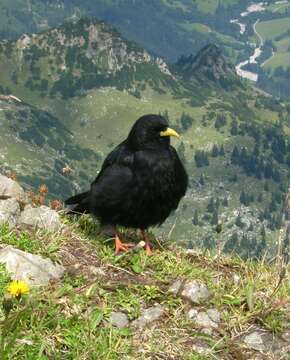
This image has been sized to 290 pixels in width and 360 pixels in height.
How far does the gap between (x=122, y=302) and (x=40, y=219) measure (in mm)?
2674

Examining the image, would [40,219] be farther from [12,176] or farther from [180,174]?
[12,176]

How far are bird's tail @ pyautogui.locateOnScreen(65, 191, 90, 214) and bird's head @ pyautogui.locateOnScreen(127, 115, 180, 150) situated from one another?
193 cm

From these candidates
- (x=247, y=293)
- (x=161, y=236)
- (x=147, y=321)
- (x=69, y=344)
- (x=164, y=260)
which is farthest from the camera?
(x=161, y=236)

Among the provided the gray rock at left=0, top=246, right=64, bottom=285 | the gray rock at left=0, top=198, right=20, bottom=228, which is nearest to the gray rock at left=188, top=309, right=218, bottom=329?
the gray rock at left=0, top=246, right=64, bottom=285

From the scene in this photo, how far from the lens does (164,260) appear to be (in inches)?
404

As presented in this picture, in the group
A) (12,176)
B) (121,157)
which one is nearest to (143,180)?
(121,157)

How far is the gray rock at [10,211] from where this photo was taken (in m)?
9.93

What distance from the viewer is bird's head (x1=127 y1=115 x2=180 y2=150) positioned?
10.9 metres

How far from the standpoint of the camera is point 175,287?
8.95m

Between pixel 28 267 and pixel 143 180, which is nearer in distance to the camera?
pixel 28 267

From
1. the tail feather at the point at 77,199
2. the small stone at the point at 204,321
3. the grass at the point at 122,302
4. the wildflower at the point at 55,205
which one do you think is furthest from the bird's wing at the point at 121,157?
the small stone at the point at 204,321

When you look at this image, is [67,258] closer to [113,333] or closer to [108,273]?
[108,273]

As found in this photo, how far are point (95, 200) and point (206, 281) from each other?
297 centimetres

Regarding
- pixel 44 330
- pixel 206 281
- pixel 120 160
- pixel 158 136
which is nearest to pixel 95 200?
pixel 120 160
